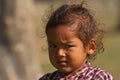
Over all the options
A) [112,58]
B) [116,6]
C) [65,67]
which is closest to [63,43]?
[65,67]

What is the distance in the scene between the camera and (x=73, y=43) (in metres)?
4.90

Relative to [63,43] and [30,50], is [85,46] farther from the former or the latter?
[30,50]

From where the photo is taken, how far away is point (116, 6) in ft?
95.5

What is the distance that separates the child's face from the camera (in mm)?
4879

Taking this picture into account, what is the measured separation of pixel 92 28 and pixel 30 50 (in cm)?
757

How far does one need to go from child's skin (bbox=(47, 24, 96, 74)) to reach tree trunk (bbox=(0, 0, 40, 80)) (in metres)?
7.41

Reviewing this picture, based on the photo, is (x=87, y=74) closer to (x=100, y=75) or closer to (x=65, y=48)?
(x=100, y=75)

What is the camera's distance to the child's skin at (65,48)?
4.88 m

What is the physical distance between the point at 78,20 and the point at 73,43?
201 millimetres

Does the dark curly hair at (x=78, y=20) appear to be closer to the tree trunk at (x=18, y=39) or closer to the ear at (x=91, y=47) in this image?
the ear at (x=91, y=47)

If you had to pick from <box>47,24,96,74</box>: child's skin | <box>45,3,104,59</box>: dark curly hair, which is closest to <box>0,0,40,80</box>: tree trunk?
<box>45,3,104,59</box>: dark curly hair

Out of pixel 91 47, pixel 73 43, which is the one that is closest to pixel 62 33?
pixel 73 43

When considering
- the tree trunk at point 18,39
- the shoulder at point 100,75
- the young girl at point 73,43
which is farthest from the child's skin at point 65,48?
the tree trunk at point 18,39

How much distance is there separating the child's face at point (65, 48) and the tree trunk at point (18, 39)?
7.41m
